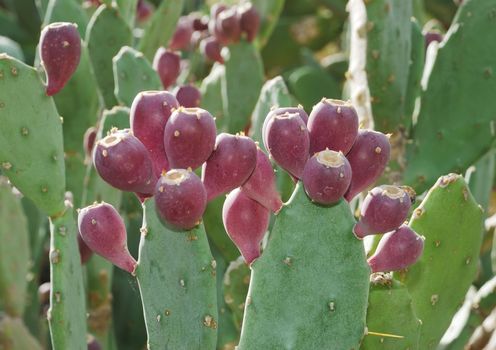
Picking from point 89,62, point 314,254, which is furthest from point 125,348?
point 314,254

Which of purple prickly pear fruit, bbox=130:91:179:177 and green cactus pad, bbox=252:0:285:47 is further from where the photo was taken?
green cactus pad, bbox=252:0:285:47

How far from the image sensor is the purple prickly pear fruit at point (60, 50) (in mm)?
1554

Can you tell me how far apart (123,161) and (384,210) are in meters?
0.36

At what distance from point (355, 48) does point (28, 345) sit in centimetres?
107

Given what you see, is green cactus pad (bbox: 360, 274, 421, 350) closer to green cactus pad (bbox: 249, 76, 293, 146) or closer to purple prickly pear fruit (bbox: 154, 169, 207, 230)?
purple prickly pear fruit (bbox: 154, 169, 207, 230)

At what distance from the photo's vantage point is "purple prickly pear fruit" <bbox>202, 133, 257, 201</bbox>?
1190mm

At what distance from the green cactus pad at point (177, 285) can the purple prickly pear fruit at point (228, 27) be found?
4.30 feet

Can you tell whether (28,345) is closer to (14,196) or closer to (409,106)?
(14,196)

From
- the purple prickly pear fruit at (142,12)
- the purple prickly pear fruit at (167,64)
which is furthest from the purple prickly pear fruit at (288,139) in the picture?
the purple prickly pear fruit at (142,12)

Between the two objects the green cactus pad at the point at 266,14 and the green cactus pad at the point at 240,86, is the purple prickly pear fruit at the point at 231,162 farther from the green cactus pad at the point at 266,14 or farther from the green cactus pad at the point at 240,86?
the green cactus pad at the point at 266,14

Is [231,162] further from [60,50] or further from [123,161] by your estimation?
[60,50]

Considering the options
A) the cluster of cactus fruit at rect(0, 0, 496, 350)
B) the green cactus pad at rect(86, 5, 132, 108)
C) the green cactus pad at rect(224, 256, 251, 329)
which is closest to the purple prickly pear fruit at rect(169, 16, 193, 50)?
the cluster of cactus fruit at rect(0, 0, 496, 350)

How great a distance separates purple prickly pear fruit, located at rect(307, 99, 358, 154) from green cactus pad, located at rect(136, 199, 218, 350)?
0.22 meters

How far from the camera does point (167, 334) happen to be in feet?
4.32
